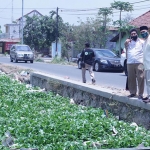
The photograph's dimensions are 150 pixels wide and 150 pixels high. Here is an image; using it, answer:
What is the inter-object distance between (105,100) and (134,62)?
1430 millimetres

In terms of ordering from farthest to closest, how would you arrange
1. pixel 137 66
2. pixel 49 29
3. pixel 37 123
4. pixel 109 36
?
pixel 49 29
pixel 109 36
pixel 137 66
pixel 37 123

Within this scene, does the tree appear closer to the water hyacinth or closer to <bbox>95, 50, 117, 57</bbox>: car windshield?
<bbox>95, 50, 117, 57</bbox>: car windshield

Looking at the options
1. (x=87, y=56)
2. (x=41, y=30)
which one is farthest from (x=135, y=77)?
(x=41, y=30)

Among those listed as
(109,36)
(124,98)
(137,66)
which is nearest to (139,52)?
(137,66)

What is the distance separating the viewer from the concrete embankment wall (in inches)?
370

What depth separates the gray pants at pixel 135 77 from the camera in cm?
988

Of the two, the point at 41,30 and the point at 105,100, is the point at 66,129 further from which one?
the point at 41,30

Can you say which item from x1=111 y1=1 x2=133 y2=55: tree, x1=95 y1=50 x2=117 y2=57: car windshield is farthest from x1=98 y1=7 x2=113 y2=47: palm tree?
x1=95 y1=50 x2=117 y2=57: car windshield

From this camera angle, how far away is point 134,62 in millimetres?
10008

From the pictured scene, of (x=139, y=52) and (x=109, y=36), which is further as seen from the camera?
(x=109, y=36)

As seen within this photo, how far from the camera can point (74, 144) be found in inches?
290

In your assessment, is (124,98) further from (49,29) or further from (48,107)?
(49,29)

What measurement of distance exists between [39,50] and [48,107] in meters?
56.9

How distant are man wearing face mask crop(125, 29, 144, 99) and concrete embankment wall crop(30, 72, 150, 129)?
0.36m
